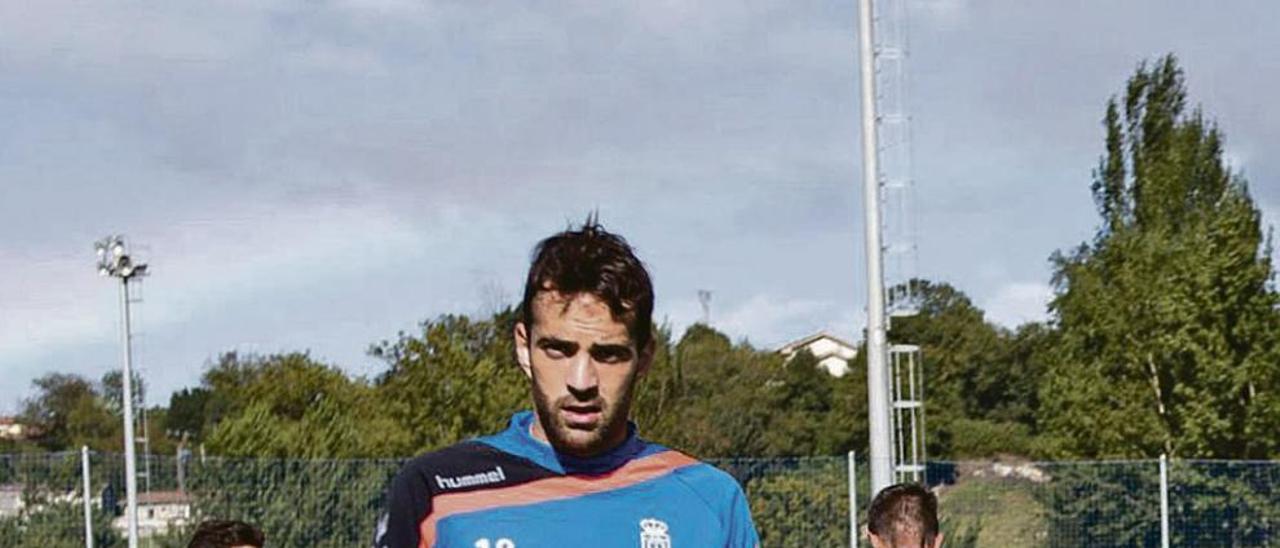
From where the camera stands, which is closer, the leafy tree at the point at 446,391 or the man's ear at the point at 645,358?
the man's ear at the point at 645,358

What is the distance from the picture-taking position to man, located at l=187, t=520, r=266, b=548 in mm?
6902

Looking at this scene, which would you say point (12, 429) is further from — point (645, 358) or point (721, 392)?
point (645, 358)

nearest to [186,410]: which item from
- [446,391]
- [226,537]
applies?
[446,391]

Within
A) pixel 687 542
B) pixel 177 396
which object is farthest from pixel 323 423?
pixel 177 396

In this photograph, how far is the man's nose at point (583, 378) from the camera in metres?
3.13

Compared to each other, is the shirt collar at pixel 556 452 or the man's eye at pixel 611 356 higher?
the man's eye at pixel 611 356

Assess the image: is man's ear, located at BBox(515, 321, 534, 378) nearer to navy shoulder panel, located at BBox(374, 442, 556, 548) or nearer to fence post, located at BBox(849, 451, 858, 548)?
navy shoulder panel, located at BBox(374, 442, 556, 548)

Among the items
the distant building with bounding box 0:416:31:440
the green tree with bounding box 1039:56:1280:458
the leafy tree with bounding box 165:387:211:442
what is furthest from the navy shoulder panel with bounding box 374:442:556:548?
the leafy tree with bounding box 165:387:211:442

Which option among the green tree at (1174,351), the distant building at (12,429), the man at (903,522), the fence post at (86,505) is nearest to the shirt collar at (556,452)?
the man at (903,522)

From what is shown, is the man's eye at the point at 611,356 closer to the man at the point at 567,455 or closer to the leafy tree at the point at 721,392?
the man at the point at 567,455

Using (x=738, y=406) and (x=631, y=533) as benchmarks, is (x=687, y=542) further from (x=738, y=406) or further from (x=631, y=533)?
(x=738, y=406)

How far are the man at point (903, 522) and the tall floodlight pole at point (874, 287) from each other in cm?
1131

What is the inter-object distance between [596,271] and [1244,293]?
27.4 meters

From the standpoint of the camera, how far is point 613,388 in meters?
3.17
